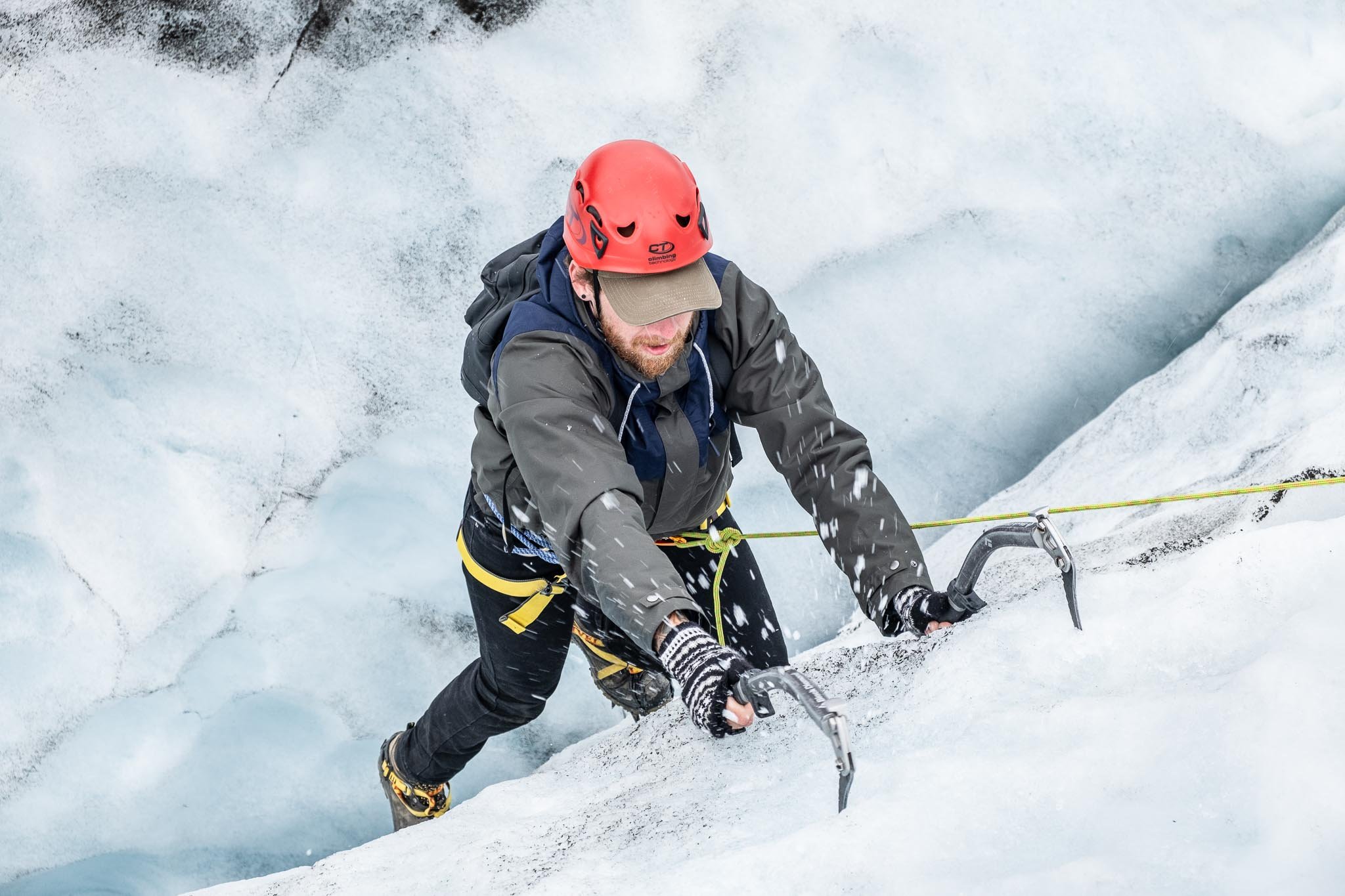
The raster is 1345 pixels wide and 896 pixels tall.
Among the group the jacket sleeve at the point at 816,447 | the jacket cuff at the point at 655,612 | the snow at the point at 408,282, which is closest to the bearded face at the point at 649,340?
the jacket sleeve at the point at 816,447

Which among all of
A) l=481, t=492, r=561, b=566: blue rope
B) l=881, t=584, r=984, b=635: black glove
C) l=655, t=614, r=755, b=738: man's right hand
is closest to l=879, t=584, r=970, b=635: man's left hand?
l=881, t=584, r=984, b=635: black glove

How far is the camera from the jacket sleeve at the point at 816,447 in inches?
88.3

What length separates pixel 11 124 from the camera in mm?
4078

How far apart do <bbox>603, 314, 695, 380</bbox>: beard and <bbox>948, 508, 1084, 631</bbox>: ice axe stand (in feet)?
2.16

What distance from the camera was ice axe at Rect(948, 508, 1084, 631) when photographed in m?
1.76

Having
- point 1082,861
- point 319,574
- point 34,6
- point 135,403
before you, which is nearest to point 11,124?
point 34,6

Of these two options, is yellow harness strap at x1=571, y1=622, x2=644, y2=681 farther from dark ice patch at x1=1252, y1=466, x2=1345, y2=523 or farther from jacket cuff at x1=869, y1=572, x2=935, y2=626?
dark ice patch at x1=1252, y1=466, x2=1345, y2=523

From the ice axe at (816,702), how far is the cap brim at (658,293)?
67 cm

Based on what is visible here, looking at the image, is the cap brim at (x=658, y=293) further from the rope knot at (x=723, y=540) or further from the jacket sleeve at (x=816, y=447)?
the rope knot at (x=723, y=540)

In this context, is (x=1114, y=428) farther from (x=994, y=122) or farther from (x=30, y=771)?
(x=30, y=771)

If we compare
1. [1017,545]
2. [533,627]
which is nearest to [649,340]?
[1017,545]

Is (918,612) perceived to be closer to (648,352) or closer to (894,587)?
(894,587)

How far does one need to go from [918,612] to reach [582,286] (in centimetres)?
89

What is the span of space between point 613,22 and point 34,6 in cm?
211
